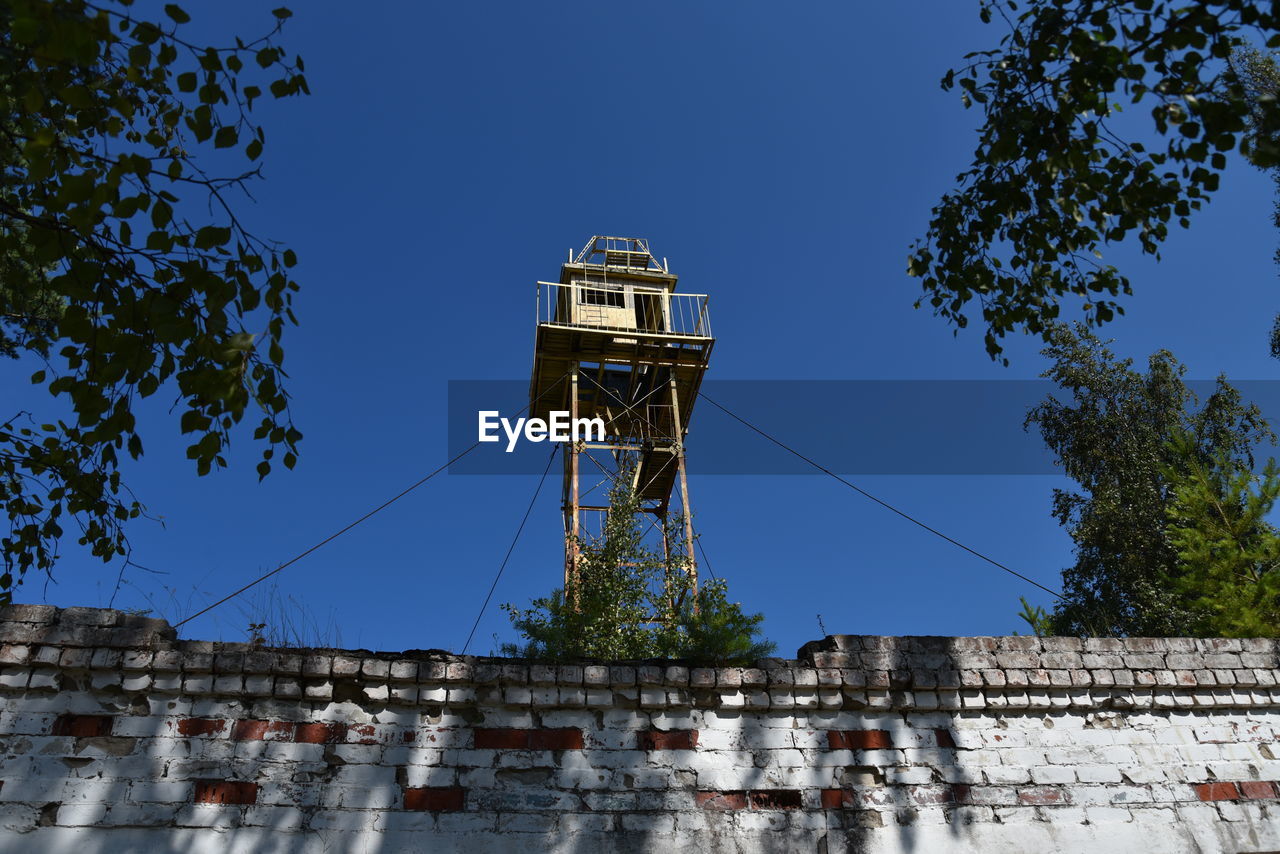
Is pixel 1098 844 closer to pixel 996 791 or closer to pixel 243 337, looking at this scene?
pixel 996 791

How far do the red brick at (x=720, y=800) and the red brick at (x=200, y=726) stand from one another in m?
2.33

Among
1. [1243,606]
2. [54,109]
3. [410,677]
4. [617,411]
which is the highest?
[617,411]

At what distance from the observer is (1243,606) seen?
26.0 feet

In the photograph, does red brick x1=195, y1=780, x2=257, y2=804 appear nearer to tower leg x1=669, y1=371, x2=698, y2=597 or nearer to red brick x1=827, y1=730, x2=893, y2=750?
red brick x1=827, y1=730, x2=893, y2=750

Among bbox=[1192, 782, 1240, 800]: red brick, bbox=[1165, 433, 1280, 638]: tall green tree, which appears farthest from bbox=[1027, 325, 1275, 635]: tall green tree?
bbox=[1192, 782, 1240, 800]: red brick

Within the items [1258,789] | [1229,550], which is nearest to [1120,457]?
[1229,550]

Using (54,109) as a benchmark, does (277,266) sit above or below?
below

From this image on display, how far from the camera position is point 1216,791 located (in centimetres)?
438

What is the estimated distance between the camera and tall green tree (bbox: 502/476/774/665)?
26.7ft

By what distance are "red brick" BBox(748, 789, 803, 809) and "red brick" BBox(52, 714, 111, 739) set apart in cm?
309

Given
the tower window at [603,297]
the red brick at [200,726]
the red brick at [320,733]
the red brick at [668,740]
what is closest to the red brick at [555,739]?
the red brick at [668,740]

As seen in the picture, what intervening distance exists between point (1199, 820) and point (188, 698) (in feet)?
17.2

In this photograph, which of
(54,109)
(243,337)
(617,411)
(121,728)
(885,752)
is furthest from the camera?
(617,411)

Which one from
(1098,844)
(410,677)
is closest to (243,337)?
(410,677)
